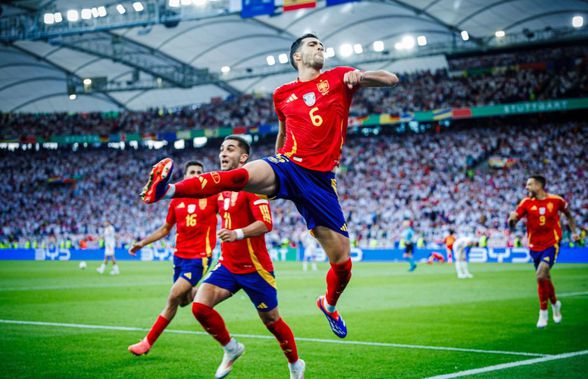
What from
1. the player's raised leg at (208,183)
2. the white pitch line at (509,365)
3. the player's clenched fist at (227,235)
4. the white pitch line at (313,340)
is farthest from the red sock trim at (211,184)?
the white pitch line at (313,340)

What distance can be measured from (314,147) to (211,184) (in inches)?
49.4

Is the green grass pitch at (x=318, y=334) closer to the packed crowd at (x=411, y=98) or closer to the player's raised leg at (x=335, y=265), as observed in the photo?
the player's raised leg at (x=335, y=265)

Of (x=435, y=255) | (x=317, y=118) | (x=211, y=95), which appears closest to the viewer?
(x=317, y=118)

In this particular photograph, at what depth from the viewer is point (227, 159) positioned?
691cm

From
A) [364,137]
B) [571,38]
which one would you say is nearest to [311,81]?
[571,38]

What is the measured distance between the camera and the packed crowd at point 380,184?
3788 cm

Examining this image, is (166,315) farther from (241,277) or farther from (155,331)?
(241,277)

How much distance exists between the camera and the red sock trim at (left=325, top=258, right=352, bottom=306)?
639 centimetres

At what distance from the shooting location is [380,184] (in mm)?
43812

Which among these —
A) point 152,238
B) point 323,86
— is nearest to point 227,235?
point 323,86

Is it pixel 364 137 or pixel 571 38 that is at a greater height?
pixel 571 38

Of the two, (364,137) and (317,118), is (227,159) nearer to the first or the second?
(317,118)

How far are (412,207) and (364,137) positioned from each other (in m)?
12.5

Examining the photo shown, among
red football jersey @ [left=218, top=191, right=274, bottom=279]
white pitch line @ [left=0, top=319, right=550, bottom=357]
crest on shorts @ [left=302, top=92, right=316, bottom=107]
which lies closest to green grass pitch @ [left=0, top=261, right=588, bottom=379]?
white pitch line @ [left=0, top=319, right=550, bottom=357]
